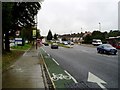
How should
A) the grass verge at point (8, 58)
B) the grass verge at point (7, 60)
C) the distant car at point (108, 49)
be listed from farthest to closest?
the distant car at point (108, 49) → the grass verge at point (8, 58) → the grass verge at point (7, 60)

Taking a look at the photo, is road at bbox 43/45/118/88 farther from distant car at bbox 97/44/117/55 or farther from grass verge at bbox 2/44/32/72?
distant car at bbox 97/44/117/55

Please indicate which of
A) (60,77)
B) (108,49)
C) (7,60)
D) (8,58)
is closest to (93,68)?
(60,77)

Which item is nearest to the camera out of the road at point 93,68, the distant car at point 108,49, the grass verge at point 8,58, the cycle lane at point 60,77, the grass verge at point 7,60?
the cycle lane at point 60,77

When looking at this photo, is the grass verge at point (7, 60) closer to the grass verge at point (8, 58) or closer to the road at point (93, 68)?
the grass verge at point (8, 58)

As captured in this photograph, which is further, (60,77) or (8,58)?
(8,58)

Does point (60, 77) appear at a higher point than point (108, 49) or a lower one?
lower

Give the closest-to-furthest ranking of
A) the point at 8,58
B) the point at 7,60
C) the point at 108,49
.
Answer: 1. the point at 7,60
2. the point at 8,58
3. the point at 108,49

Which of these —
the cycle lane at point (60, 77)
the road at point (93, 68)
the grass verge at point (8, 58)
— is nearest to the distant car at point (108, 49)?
the road at point (93, 68)

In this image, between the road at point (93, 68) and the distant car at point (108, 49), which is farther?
the distant car at point (108, 49)

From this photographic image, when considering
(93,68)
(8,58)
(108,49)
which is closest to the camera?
(93,68)

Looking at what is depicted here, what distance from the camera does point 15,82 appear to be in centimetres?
1299

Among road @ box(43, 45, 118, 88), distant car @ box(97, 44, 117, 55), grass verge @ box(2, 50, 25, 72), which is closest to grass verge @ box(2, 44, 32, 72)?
grass verge @ box(2, 50, 25, 72)

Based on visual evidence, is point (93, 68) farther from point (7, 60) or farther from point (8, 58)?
point (8, 58)

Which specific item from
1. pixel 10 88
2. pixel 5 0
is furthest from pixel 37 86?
pixel 5 0
